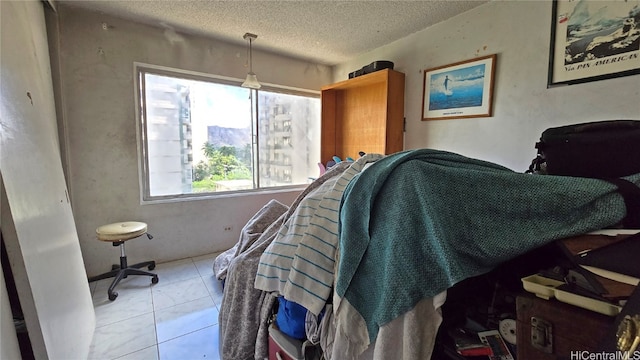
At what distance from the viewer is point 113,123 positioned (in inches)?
99.3

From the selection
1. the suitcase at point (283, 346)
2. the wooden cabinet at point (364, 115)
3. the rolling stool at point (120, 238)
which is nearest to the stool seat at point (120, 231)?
the rolling stool at point (120, 238)

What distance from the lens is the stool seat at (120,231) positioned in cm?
218

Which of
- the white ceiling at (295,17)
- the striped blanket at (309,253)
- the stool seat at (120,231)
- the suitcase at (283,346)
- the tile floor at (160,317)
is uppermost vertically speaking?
the white ceiling at (295,17)

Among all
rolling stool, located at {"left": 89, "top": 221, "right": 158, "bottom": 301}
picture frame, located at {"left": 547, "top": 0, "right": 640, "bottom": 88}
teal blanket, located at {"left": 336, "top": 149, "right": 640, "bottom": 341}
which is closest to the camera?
teal blanket, located at {"left": 336, "top": 149, "right": 640, "bottom": 341}

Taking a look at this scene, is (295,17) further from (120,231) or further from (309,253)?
(120,231)

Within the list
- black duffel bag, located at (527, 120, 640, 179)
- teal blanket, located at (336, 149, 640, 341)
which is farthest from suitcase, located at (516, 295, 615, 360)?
black duffel bag, located at (527, 120, 640, 179)

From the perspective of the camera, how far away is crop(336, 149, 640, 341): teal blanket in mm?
653

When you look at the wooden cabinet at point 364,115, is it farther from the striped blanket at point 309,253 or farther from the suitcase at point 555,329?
the suitcase at point 555,329

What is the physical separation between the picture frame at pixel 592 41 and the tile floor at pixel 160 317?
2.90 m

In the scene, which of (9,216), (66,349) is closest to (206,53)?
(9,216)

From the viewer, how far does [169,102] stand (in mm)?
2797

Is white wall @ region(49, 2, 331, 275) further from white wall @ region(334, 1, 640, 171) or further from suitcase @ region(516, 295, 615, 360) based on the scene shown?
suitcase @ region(516, 295, 615, 360)

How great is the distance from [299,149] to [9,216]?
9.77 ft

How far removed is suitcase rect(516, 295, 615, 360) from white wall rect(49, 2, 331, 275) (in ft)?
9.95
